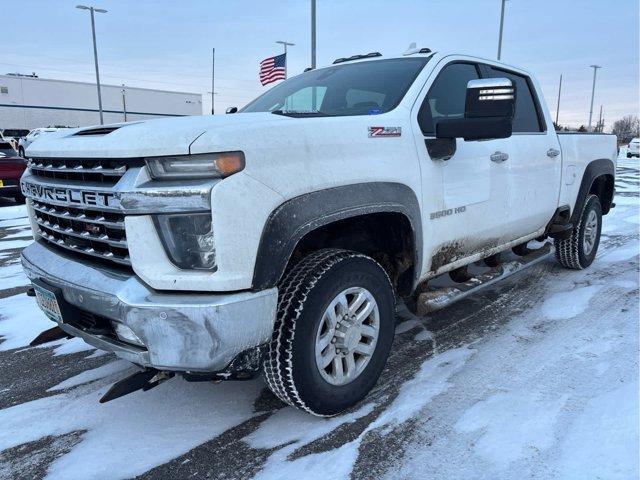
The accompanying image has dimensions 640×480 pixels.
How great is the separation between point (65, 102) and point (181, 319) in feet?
181

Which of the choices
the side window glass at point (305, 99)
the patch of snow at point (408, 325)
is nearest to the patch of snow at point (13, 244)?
the side window glass at point (305, 99)

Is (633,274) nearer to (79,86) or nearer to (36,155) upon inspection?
(36,155)

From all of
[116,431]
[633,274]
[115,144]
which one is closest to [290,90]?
[115,144]

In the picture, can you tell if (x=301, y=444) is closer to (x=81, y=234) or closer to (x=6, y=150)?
(x=81, y=234)

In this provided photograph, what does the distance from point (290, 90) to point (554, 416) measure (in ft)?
9.03

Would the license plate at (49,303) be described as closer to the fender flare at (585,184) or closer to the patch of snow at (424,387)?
the patch of snow at (424,387)

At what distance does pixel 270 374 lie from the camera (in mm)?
2412

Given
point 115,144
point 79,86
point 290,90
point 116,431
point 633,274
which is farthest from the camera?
point 79,86

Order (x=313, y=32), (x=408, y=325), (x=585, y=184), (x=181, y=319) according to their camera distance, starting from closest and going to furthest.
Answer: (x=181, y=319) < (x=408, y=325) < (x=585, y=184) < (x=313, y=32)

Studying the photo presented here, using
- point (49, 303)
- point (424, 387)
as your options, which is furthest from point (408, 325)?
point (49, 303)

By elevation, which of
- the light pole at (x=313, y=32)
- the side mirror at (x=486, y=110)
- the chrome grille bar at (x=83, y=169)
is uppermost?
Answer: the light pole at (x=313, y=32)

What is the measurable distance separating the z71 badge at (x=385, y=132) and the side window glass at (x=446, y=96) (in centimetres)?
27

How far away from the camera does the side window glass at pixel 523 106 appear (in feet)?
13.7

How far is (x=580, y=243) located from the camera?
5.24 m
